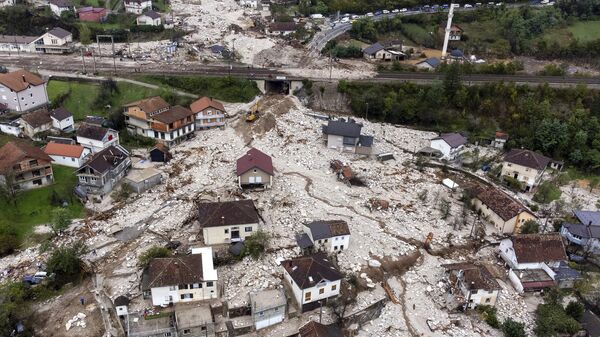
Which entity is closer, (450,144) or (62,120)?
(62,120)

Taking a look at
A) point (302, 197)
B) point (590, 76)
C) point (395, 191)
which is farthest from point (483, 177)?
point (590, 76)

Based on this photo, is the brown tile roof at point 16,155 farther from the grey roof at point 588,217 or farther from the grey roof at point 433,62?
the grey roof at point 433,62

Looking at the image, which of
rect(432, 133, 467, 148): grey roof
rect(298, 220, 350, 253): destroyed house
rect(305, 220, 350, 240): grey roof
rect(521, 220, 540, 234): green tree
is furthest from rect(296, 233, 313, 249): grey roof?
rect(432, 133, 467, 148): grey roof

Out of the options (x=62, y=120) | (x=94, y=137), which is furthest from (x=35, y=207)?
(x=62, y=120)

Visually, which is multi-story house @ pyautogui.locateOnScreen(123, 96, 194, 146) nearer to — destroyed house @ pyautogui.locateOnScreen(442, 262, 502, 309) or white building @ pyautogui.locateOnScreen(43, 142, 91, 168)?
white building @ pyautogui.locateOnScreen(43, 142, 91, 168)

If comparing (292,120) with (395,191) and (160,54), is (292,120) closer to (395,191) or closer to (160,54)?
(395,191)

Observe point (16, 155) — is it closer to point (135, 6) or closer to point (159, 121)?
point (159, 121)
